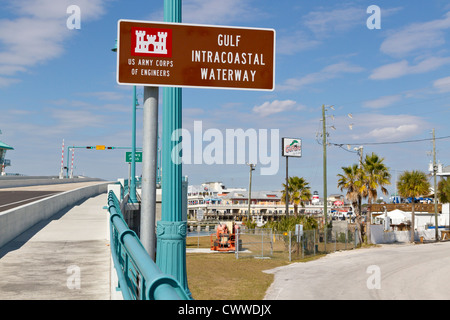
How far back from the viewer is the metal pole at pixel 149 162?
6.32m

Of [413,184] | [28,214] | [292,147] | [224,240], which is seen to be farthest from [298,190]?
[28,214]

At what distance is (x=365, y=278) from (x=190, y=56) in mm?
20766

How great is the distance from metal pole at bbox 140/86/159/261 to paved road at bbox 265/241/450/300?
13.3 metres

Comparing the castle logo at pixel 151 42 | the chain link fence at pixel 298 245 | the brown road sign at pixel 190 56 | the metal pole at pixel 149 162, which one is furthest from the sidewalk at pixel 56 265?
the chain link fence at pixel 298 245

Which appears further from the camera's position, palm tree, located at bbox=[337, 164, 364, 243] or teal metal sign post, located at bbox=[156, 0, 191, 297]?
palm tree, located at bbox=[337, 164, 364, 243]

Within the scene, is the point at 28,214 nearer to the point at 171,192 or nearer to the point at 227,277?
the point at 227,277

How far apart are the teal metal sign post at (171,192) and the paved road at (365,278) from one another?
12826 mm

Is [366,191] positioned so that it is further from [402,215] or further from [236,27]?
[236,27]

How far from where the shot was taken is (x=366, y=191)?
165 feet

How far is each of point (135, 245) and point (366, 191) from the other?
1896 inches

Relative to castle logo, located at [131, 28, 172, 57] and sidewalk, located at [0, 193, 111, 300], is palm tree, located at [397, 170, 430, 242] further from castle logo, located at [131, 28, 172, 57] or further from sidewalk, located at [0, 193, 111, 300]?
castle logo, located at [131, 28, 172, 57]

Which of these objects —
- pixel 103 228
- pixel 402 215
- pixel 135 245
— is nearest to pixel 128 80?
pixel 135 245

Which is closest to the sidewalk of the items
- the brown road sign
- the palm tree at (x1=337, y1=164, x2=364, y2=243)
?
the brown road sign

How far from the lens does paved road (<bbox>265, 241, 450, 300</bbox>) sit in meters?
19.1
